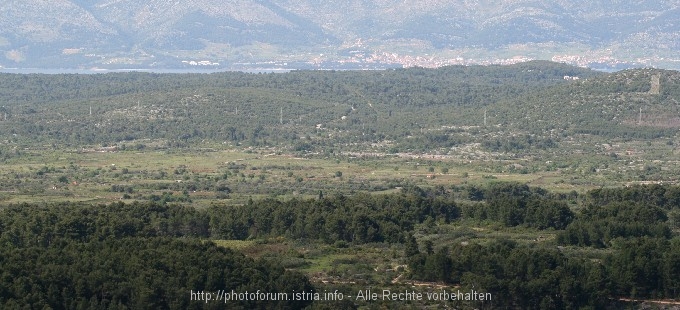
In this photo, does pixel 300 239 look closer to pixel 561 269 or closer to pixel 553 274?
pixel 561 269

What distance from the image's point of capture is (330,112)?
14875cm

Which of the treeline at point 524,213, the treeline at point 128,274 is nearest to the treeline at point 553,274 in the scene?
the treeline at point 128,274

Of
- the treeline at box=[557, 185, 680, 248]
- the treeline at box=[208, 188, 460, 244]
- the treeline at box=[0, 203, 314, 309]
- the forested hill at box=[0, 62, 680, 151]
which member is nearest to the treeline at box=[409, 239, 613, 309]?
the treeline at box=[0, 203, 314, 309]

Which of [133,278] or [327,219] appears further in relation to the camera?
[327,219]

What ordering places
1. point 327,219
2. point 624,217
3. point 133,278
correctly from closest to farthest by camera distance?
point 133,278, point 327,219, point 624,217

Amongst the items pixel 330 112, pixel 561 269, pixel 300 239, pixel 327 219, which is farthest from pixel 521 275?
pixel 330 112

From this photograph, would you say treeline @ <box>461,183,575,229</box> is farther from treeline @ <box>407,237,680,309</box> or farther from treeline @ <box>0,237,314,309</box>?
treeline @ <box>0,237,314,309</box>

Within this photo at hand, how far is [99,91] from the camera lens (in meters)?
164

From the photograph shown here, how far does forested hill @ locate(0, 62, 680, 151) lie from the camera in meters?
132

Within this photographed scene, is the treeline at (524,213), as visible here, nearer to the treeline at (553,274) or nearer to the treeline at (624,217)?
the treeline at (624,217)

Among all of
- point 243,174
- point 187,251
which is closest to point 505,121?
point 243,174

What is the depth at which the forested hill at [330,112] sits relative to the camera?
13250 centimetres

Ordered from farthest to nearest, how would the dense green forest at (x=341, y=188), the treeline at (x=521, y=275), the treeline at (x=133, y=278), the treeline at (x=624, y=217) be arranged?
the treeline at (x=624, y=217), the treeline at (x=521, y=275), the dense green forest at (x=341, y=188), the treeline at (x=133, y=278)

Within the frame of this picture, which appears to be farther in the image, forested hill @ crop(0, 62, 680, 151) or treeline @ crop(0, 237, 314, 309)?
forested hill @ crop(0, 62, 680, 151)
